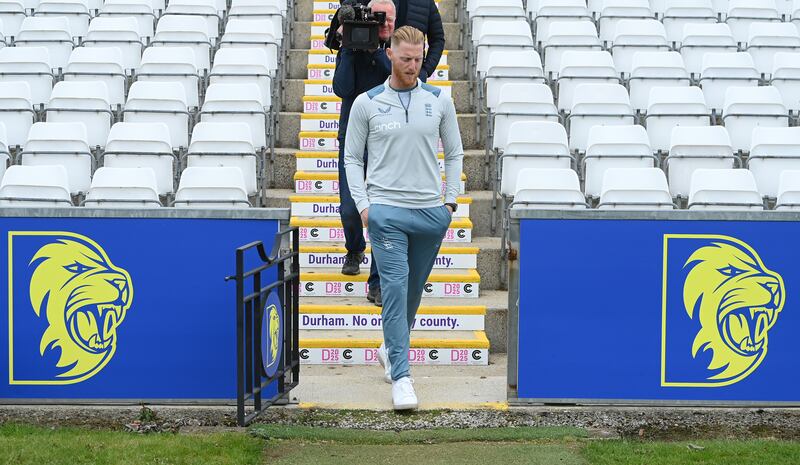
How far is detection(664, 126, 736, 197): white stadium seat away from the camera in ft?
34.3

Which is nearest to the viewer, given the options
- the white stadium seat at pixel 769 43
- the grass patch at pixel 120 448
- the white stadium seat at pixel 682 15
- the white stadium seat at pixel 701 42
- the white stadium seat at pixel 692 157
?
the grass patch at pixel 120 448

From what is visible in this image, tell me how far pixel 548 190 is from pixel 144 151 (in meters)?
3.44

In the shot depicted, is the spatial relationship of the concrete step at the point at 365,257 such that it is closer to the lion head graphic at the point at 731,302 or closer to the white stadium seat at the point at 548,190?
the white stadium seat at the point at 548,190

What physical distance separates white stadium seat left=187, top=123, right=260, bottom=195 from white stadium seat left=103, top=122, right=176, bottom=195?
21 cm

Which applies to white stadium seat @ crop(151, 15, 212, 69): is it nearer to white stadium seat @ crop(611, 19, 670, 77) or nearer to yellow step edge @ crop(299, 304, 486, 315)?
white stadium seat @ crop(611, 19, 670, 77)

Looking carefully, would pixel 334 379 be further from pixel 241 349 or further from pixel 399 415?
pixel 241 349

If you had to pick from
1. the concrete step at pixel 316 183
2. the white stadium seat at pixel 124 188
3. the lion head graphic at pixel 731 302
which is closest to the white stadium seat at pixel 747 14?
the concrete step at pixel 316 183

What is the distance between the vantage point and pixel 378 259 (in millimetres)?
6590

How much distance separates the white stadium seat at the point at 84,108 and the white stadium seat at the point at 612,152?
14.5 ft

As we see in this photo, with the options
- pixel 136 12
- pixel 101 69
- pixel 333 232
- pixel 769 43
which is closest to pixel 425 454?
pixel 333 232

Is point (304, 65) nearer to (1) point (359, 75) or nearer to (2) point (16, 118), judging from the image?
(2) point (16, 118)

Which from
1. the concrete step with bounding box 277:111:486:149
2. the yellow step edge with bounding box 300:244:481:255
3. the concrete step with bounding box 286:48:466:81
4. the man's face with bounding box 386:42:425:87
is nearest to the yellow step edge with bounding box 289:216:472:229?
the yellow step edge with bounding box 300:244:481:255

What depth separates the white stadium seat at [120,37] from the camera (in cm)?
1283

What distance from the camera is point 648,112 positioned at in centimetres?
1130
